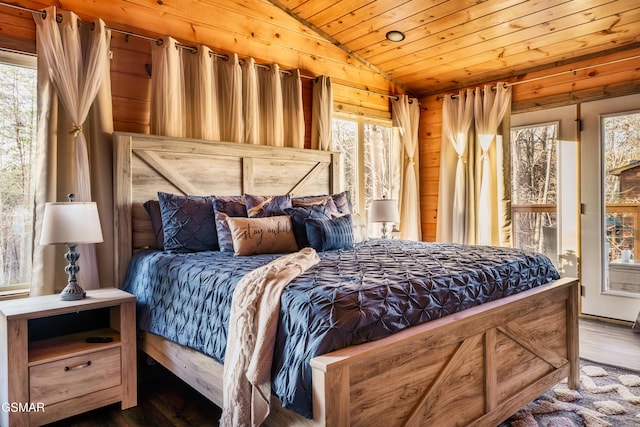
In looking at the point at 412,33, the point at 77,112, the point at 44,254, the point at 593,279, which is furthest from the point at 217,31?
the point at 593,279

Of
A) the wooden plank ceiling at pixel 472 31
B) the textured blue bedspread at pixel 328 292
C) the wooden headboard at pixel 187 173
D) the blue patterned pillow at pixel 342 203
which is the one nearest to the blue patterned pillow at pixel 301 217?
the textured blue bedspread at pixel 328 292

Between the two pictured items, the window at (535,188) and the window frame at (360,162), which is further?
the window frame at (360,162)

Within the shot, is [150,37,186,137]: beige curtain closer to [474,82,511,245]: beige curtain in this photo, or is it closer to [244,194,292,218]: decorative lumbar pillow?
[244,194,292,218]: decorative lumbar pillow

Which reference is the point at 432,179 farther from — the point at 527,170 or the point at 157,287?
the point at 157,287

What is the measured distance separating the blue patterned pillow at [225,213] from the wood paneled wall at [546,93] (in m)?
2.75

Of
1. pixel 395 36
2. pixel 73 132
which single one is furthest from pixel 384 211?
pixel 73 132

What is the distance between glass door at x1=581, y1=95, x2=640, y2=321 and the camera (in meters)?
3.79

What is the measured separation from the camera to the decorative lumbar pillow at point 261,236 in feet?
9.09

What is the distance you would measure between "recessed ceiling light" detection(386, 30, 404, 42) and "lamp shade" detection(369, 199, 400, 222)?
1.55 m

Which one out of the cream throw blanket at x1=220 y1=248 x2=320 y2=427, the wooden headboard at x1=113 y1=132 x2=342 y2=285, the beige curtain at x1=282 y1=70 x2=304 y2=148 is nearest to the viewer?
the cream throw blanket at x1=220 y1=248 x2=320 y2=427

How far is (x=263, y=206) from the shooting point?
10.4 feet

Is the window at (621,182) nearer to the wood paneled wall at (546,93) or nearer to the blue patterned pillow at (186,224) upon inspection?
the wood paneled wall at (546,93)

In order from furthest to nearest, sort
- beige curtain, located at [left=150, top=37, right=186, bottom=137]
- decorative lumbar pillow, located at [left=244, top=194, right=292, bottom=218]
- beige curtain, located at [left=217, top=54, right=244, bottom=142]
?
beige curtain, located at [left=217, top=54, right=244, bottom=142] → beige curtain, located at [left=150, top=37, right=186, bottom=137] → decorative lumbar pillow, located at [left=244, top=194, right=292, bottom=218]

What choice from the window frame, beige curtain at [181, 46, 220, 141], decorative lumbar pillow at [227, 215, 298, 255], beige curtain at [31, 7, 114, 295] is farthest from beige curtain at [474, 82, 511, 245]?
beige curtain at [31, 7, 114, 295]
